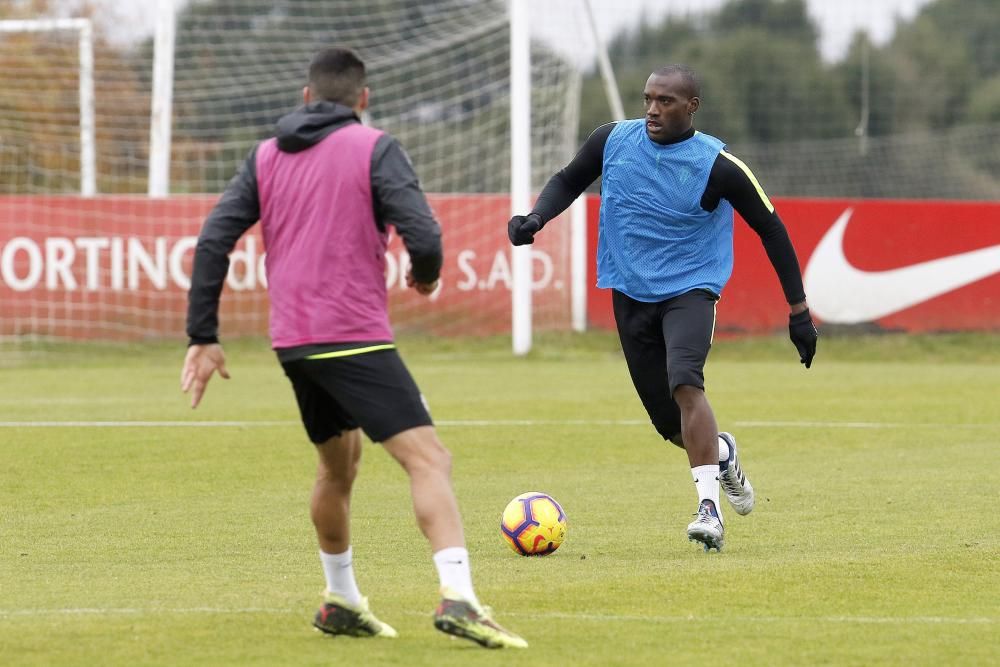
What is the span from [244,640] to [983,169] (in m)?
34.2

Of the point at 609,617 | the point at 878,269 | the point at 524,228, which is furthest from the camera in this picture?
the point at 878,269

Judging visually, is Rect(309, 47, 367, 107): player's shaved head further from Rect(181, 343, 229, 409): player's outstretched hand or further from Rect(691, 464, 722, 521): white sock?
Rect(691, 464, 722, 521): white sock

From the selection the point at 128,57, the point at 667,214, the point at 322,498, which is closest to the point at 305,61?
the point at 128,57

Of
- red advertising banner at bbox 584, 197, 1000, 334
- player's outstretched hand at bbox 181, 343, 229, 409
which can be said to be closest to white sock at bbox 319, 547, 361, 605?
player's outstretched hand at bbox 181, 343, 229, 409

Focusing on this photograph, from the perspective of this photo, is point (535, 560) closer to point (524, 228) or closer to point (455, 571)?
point (524, 228)

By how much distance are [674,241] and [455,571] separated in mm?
3309

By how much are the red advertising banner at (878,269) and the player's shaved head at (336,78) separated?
17190mm

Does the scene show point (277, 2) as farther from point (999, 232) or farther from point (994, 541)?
point (994, 541)

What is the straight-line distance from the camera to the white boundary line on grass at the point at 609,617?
6344mm

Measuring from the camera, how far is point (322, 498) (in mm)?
6160

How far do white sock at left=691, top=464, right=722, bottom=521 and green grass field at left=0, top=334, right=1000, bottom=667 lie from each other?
277 mm

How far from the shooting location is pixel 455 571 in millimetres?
5707

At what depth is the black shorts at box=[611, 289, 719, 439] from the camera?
27.2 feet

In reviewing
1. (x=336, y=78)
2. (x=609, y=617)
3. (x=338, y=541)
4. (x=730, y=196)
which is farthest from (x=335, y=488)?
(x=730, y=196)
